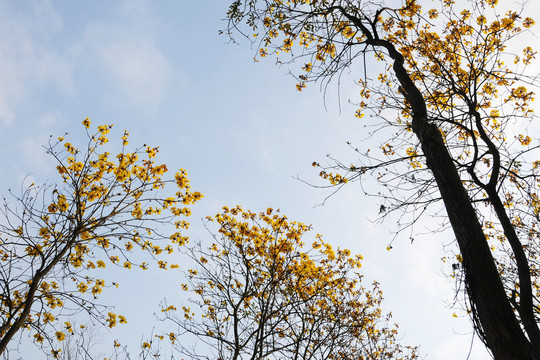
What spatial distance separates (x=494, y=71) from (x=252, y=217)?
500 centimetres

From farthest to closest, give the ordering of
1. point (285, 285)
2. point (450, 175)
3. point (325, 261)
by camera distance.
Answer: point (325, 261) < point (285, 285) < point (450, 175)

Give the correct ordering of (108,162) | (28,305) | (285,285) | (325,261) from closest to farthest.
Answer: (28,305) < (108,162) < (285,285) < (325,261)

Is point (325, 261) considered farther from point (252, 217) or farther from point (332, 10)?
point (332, 10)

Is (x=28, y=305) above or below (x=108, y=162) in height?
below

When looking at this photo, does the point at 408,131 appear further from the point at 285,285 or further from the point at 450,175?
the point at 285,285

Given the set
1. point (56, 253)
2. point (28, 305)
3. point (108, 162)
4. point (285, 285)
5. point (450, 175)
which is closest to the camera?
point (450, 175)

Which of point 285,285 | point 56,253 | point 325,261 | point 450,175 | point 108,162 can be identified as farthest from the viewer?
point 325,261

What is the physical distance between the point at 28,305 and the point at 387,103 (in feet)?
18.6

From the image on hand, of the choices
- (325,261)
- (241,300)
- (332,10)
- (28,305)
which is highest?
(332,10)

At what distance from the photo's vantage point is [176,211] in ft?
20.1

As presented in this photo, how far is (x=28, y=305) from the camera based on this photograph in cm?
447

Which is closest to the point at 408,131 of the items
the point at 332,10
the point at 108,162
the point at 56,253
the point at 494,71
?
the point at 494,71

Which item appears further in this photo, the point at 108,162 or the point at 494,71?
the point at 108,162

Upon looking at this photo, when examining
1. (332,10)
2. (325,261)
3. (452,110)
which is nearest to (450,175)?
(452,110)
